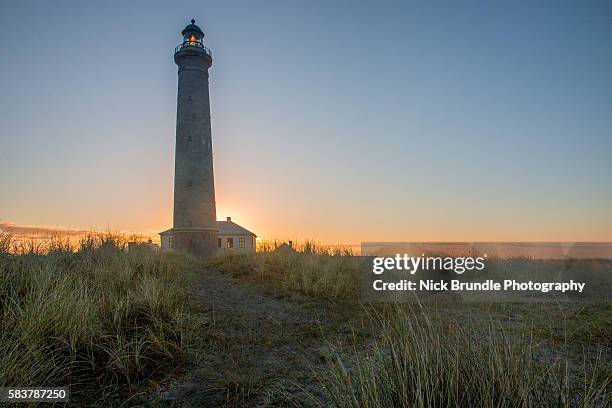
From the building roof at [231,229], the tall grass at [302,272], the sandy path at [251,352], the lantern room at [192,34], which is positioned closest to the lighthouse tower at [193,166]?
the lantern room at [192,34]

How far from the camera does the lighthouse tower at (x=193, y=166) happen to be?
2300 centimetres

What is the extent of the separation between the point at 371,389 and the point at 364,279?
7.62 metres

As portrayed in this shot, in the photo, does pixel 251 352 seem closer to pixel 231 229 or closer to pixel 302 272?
pixel 302 272

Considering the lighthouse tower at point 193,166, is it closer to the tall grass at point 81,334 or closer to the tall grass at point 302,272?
the tall grass at point 302,272

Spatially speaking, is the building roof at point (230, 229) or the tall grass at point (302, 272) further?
the building roof at point (230, 229)

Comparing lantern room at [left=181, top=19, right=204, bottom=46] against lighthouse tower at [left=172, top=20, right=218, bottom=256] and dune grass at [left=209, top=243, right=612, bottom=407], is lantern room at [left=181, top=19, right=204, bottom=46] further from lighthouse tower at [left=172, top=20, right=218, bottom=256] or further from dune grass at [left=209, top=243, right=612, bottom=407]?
dune grass at [left=209, top=243, right=612, bottom=407]

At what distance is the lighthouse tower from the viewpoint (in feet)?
75.5

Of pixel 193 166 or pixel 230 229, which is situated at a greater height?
pixel 193 166

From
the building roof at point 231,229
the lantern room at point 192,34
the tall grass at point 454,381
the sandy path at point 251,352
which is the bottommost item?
the sandy path at point 251,352

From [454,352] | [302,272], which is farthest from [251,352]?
[302,272]

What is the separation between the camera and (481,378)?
7.75 feet

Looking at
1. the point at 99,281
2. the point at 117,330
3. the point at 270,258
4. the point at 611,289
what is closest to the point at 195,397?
the point at 117,330

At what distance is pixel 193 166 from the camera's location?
2312 cm

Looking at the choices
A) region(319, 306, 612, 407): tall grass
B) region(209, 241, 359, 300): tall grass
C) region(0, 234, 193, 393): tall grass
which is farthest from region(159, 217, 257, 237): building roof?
region(319, 306, 612, 407): tall grass
